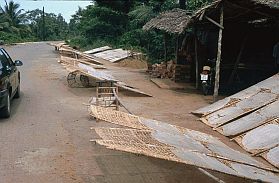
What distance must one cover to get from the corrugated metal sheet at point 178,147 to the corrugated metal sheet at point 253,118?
1.11 m

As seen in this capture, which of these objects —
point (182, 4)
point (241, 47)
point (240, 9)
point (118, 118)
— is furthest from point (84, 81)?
point (118, 118)

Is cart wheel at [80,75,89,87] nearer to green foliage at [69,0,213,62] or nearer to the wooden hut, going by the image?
the wooden hut

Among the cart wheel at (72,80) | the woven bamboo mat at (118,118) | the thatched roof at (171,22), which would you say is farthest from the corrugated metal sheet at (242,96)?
the cart wheel at (72,80)

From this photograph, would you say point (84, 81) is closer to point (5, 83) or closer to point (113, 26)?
point (5, 83)

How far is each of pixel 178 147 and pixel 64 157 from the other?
2.35 meters

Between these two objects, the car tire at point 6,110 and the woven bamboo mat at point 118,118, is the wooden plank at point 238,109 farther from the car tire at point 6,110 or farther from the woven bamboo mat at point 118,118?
the car tire at point 6,110

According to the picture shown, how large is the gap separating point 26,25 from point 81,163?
60.2 m

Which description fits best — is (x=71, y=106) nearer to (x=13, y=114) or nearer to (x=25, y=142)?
(x=13, y=114)

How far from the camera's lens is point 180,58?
17.5 meters

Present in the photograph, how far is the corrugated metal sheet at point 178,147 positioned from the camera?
460 cm

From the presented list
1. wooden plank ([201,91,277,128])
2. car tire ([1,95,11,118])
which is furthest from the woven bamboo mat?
A: wooden plank ([201,91,277,128])

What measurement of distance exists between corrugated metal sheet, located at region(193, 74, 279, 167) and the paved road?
183cm

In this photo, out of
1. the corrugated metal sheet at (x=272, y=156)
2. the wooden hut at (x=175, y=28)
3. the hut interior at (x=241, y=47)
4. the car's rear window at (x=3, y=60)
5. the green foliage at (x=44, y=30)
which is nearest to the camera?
the corrugated metal sheet at (x=272, y=156)

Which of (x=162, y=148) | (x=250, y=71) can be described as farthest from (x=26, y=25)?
(x=162, y=148)
